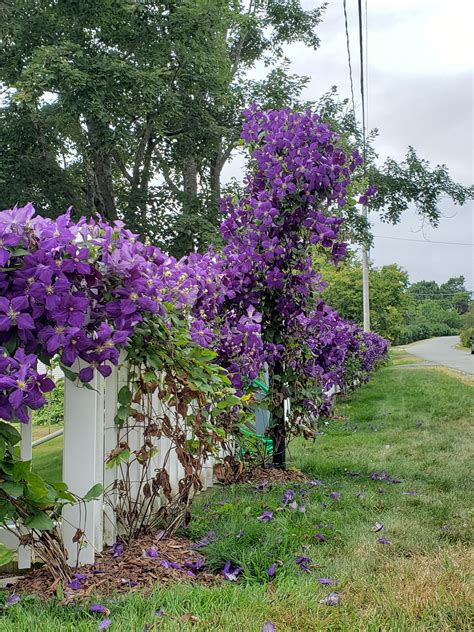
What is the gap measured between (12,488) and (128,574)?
605mm

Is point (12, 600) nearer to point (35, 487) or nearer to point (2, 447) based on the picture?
point (35, 487)

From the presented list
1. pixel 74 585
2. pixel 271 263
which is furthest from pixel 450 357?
pixel 74 585

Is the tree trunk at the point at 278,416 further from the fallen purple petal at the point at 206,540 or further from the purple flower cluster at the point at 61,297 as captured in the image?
the purple flower cluster at the point at 61,297

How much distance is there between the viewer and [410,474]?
4.27 m

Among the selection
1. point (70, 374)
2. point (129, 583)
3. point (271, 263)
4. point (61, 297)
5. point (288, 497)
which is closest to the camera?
point (61, 297)

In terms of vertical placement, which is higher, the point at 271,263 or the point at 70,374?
the point at 271,263

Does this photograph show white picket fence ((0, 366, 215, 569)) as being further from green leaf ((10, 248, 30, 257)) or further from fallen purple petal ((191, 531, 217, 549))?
green leaf ((10, 248, 30, 257))

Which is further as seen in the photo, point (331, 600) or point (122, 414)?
point (122, 414)

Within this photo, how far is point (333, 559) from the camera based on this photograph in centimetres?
239

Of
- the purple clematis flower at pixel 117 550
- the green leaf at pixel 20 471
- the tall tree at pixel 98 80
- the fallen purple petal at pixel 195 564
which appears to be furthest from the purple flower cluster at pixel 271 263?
the tall tree at pixel 98 80

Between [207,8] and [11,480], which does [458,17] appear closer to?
[207,8]

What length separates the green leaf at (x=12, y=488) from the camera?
1862 mm

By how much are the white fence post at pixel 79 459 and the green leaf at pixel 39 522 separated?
0.31 m

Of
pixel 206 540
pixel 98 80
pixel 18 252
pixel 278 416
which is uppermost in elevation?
pixel 98 80
